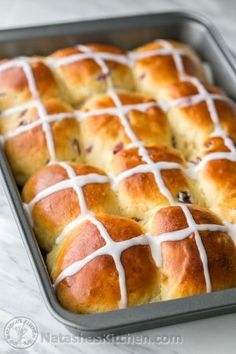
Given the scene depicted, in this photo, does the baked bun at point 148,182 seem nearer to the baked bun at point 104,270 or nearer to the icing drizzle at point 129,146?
the icing drizzle at point 129,146

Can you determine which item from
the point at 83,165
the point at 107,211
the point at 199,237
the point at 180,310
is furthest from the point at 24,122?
the point at 180,310

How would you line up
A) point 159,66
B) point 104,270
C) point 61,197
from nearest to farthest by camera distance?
point 104,270 → point 61,197 → point 159,66

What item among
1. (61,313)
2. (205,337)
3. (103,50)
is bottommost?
(205,337)

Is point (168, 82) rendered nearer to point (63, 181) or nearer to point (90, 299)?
point (63, 181)

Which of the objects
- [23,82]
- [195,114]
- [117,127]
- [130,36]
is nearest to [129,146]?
[117,127]

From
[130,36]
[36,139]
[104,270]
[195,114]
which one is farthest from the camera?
[130,36]

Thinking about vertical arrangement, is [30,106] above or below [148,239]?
above

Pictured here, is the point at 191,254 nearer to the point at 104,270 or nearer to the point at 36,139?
the point at 104,270
